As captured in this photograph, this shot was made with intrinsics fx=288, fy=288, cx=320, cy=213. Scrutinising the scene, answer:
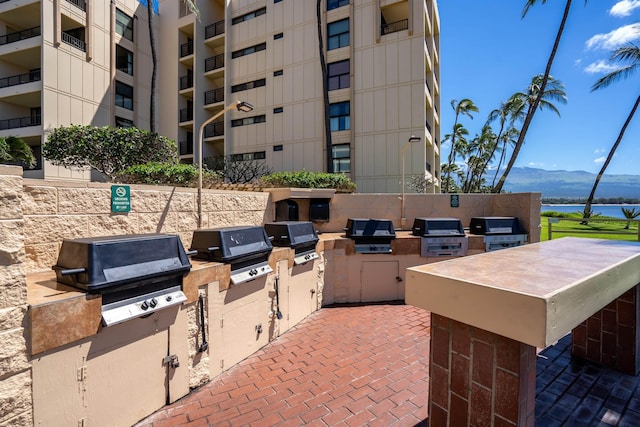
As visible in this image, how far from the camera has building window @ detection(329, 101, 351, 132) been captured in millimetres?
15443

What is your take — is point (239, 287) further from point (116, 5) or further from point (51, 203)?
point (116, 5)

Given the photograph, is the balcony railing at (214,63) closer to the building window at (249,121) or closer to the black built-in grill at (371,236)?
the building window at (249,121)

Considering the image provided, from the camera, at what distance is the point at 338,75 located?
51.2 ft

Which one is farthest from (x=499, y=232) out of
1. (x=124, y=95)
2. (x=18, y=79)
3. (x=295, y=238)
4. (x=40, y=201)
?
(x=18, y=79)

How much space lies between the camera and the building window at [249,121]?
17.6 meters

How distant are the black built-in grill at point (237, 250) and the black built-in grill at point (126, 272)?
2.28 ft

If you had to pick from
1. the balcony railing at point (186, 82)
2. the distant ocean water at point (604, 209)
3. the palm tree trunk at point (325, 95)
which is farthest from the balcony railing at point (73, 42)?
the distant ocean water at point (604, 209)

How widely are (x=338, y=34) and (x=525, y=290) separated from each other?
56.3 feet

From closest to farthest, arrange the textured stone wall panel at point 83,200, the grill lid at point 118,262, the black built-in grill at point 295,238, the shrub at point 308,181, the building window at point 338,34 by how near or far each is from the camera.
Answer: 1. the grill lid at point 118,262
2. the textured stone wall panel at point 83,200
3. the black built-in grill at point 295,238
4. the shrub at point 308,181
5. the building window at point 338,34

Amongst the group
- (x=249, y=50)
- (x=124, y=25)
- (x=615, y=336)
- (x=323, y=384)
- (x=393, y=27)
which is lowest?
(x=323, y=384)

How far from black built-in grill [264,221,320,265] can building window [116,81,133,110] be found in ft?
58.6

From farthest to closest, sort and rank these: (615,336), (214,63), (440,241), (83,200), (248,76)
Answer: (214,63) → (248,76) → (440,241) → (615,336) → (83,200)

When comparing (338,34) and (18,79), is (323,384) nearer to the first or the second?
(338,34)

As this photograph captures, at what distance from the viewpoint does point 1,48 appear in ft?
48.3
